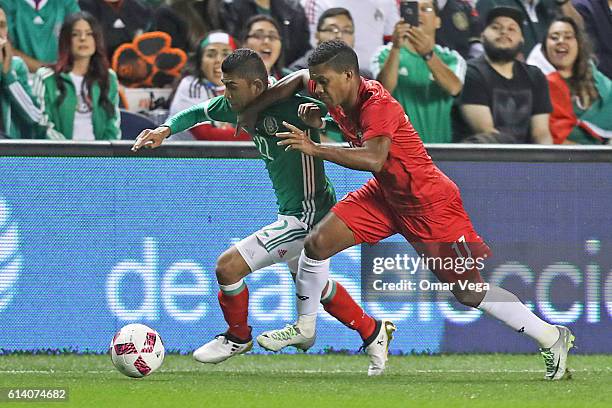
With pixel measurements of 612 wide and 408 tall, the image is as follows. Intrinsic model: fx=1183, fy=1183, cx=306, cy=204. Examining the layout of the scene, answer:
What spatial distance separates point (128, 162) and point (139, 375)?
6.97 ft

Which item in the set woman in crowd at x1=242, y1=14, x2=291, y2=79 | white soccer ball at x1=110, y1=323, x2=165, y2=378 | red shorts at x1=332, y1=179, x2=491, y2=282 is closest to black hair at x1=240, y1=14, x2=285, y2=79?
woman in crowd at x1=242, y1=14, x2=291, y2=79

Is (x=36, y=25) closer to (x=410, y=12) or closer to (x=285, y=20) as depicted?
(x=285, y=20)

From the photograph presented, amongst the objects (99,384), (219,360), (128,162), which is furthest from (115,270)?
(99,384)

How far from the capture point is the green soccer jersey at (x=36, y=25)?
948 cm

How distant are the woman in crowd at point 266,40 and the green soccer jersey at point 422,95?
2.64 ft

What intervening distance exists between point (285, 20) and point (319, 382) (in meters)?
3.84

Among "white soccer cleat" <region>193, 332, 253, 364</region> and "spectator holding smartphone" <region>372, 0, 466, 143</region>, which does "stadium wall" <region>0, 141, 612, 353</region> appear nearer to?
"spectator holding smartphone" <region>372, 0, 466, 143</region>

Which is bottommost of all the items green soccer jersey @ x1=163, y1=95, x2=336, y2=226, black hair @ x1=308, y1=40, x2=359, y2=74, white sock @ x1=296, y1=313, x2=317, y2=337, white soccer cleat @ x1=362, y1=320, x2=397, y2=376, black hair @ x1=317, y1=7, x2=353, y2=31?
white soccer cleat @ x1=362, y1=320, x2=397, y2=376

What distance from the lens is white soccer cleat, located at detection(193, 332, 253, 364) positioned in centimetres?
767

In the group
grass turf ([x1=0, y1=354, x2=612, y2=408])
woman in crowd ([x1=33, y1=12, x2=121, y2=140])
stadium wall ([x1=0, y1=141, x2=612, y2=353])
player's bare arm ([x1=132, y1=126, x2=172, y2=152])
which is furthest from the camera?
woman in crowd ([x1=33, y1=12, x2=121, y2=140])

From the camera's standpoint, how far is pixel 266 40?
380 inches

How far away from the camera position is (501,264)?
895 cm

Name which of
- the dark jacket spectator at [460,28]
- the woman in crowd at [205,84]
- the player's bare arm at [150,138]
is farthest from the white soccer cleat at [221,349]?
the dark jacket spectator at [460,28]

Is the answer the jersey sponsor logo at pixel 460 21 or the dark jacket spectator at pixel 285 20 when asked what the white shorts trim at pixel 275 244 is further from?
the jersey sponsor logo at pixel 460 21
